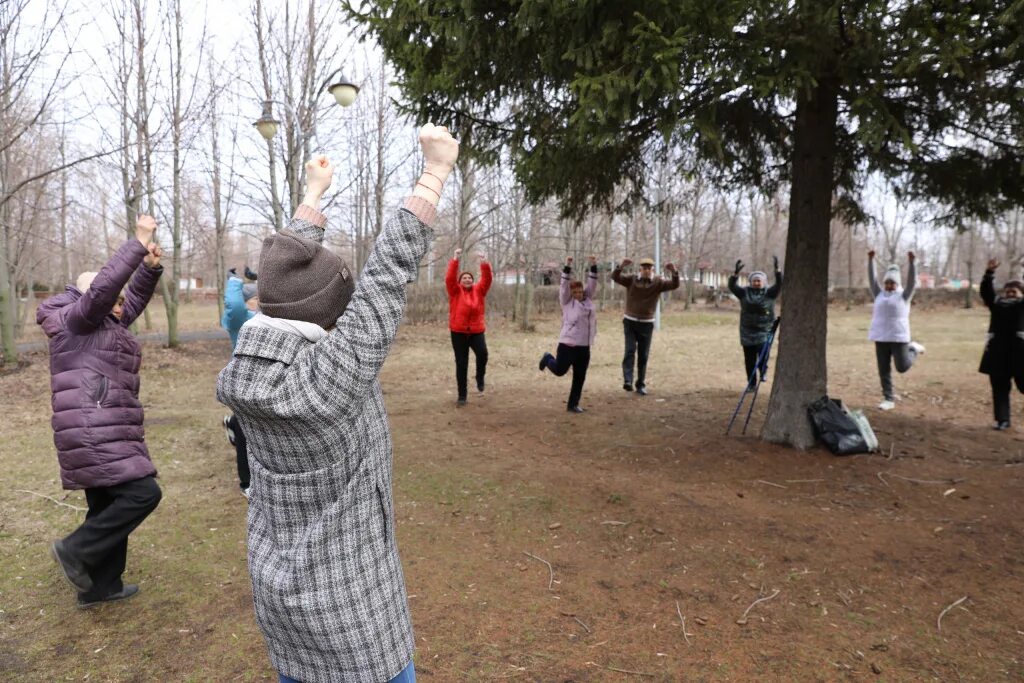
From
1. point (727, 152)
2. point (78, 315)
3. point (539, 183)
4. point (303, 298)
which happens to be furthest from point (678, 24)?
point (78, 315)

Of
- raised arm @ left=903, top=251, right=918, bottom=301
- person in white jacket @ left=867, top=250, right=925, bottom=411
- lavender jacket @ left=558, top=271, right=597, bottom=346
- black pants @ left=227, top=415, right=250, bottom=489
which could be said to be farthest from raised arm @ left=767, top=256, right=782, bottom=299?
black pants @ left=227, top=415, right=250, bottom=489

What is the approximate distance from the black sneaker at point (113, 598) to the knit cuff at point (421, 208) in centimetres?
337

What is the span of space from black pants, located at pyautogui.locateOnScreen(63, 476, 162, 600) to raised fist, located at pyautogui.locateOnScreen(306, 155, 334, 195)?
7.35 ft

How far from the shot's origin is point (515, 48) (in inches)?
200

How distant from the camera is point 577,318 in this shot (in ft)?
26.9

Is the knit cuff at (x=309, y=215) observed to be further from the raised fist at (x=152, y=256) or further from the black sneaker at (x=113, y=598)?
the black sneaker at (x=113, y=598)

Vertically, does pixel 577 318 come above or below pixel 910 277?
below

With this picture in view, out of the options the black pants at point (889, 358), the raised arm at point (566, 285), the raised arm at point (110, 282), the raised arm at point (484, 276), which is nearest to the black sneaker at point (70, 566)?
the raised arm at point (110, 282)

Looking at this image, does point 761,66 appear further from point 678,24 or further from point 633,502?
point 633,502

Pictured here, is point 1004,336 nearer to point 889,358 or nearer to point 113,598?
point 889,358

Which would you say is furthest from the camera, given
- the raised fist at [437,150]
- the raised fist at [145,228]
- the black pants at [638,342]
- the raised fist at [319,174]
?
the black pants at [638,342]

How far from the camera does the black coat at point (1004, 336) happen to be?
7.11m

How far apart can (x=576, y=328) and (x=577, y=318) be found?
0.13 meters

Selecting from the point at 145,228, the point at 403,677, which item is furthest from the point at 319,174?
the point at 403,677
